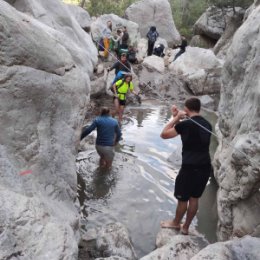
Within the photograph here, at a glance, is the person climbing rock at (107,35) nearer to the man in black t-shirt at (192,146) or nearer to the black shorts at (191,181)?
the man in black t-shirt at (192,146)

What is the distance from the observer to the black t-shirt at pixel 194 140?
5551 mm

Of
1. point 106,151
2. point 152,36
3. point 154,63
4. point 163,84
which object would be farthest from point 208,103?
point 106,151

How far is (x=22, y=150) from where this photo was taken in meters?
4.93

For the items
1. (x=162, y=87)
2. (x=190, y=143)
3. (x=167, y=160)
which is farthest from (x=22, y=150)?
(x=162, y=87)

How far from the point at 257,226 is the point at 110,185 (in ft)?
12.7

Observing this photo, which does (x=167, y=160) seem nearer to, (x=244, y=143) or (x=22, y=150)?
(x=244, y=143)

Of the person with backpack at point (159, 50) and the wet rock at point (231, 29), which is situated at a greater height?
the wet rock at point (231, 29)

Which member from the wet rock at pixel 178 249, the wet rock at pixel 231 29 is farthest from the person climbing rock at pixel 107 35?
the wet rock at pixel 178 249

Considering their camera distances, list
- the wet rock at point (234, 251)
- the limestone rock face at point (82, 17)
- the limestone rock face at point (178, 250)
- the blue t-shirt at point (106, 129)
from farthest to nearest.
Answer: the limestone rock face at point (82, 17) < the blue t-shirt at point (106, 129) < the limestone rock face at point (178, 250) < the wet rock at point (234, 251)

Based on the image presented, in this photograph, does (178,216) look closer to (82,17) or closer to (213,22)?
(82,17)

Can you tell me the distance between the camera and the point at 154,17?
26750 millimetres

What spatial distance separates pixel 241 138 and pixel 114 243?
2.43 metres

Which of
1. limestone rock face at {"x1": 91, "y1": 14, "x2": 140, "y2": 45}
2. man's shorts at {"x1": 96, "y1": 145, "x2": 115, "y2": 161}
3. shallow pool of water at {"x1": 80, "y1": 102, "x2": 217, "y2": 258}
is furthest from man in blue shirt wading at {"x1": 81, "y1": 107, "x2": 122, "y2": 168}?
limestone rock face at {"x1": 91, "y1": 14, "x2": 140, "y2": 45}

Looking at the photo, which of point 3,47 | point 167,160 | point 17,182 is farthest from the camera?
point 167,160
